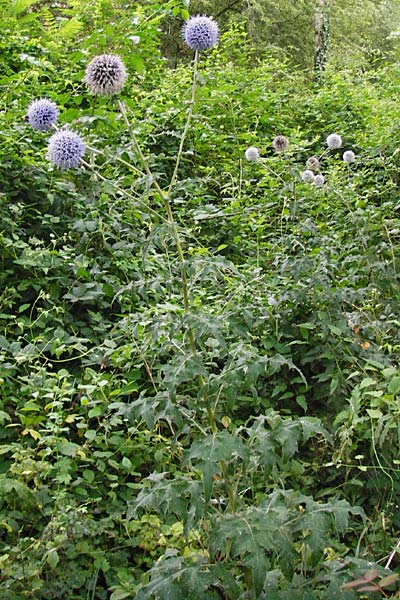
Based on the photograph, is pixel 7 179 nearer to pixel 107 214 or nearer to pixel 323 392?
pixel 107 214

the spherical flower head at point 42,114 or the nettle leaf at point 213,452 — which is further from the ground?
the spherical flower head at point 42,114

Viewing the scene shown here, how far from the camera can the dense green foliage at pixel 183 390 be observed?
73.4 inches

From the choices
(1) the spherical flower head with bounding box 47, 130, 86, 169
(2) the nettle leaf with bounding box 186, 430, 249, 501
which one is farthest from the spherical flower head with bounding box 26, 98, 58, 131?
(2) the nettle leaf with bounding box 186, 430, 249, 501

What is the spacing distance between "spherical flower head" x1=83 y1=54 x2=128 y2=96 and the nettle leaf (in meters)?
1.17

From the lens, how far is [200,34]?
2.60 m

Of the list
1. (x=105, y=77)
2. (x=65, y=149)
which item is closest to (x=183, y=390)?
(x=65, y=149)

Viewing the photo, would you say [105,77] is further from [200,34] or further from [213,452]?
[213,452]

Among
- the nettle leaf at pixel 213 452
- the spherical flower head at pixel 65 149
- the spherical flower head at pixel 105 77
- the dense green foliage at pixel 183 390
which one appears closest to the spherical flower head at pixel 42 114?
the dense green foliage at pixel 183 390

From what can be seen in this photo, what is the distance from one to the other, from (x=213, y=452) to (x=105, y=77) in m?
1.26

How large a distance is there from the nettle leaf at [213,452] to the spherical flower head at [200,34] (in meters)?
1.58

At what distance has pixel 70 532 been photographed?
2379 millimetres

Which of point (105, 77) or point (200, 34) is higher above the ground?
point (200, 34)

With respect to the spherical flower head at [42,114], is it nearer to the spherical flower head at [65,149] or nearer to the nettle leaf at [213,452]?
the spherical flower head at [65,149]

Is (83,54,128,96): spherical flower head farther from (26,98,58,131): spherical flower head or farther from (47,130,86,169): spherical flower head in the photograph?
(26,98,58,131): spherical flower head
